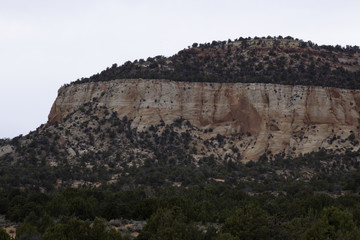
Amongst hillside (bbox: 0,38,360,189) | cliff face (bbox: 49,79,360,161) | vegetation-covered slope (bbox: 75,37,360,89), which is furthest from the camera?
vegetation-covered slope (bbox: 75,37,360,89)

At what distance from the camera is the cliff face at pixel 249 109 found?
2490 inches

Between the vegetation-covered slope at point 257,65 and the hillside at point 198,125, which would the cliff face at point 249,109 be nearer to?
the hillside at point 198,125

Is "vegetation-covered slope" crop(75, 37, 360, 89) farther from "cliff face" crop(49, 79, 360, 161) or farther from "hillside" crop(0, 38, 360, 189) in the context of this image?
"cliff face" crop(49, 79, 360, 161)

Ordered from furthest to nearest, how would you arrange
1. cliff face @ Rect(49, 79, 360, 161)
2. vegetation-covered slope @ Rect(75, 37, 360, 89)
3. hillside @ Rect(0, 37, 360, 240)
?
1. vegetation-covered slope @ Rect(75, 37, 360, 89)
2. cliff face @ Rect(49, 79, 360, 161)
3. hillside @ Rect(0, 37, 360, 240)

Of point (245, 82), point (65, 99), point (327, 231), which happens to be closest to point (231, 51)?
point (245, 82)

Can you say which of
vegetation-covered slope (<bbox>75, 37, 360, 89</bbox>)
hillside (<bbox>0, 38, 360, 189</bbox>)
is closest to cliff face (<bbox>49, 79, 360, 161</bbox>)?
hillside (<bbox>0, 38, 360, 189</bbox>)

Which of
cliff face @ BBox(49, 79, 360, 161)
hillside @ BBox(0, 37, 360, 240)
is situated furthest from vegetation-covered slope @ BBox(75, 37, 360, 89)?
cliff face @ BBox(49, 79, 360, 161)

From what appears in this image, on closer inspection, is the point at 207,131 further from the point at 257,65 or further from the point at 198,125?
the point at 257,65

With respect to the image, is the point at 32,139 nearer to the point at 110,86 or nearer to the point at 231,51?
the point at 110,86

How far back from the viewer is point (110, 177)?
53.2 meters

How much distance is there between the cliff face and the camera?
2490 inches

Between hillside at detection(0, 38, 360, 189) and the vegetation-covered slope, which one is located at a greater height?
the vegetation-covered slope

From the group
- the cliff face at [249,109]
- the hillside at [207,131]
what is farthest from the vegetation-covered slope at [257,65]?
the cliff face at [249,109]

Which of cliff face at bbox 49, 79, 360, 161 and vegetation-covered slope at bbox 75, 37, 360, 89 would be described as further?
vegetation-covered slope at bbox 75, 37, 360, 89
